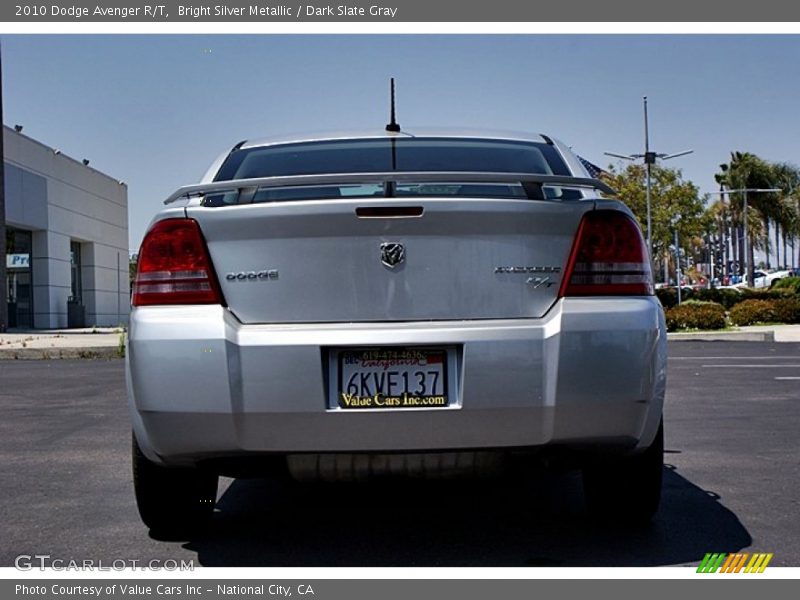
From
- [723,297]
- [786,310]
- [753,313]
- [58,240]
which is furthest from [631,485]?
[58,240]

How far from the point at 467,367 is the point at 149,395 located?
1107mm

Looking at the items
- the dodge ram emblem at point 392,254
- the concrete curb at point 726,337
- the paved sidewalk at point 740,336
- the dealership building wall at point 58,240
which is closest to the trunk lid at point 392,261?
the dodge ram emblem at point 392,254

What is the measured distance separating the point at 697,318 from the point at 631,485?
71.9 ft

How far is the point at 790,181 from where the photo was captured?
224ft

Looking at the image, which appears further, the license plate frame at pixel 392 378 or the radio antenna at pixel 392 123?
the radio antenna at pixel 392 123

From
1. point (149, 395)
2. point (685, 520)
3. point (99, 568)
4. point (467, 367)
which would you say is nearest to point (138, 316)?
point (149, 395)

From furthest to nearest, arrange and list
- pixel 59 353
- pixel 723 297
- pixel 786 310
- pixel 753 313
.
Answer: pixel 723 297 < pixel 786 310 < pixel 753 313 < pixel 59 353

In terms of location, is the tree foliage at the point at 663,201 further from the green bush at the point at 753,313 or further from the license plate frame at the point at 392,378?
the license plate frame at the point at 392,378

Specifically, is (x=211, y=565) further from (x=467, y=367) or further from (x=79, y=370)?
(x=79, y=370)

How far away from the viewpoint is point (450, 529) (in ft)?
14.1

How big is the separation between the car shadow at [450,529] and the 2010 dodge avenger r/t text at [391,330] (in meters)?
0.39

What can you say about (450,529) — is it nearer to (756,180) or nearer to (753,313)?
(753,313)

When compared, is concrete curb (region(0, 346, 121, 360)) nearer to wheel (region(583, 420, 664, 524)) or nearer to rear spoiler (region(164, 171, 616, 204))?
wheel (region(583, 420, 664, 524))

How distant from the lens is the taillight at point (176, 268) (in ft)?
11.9
